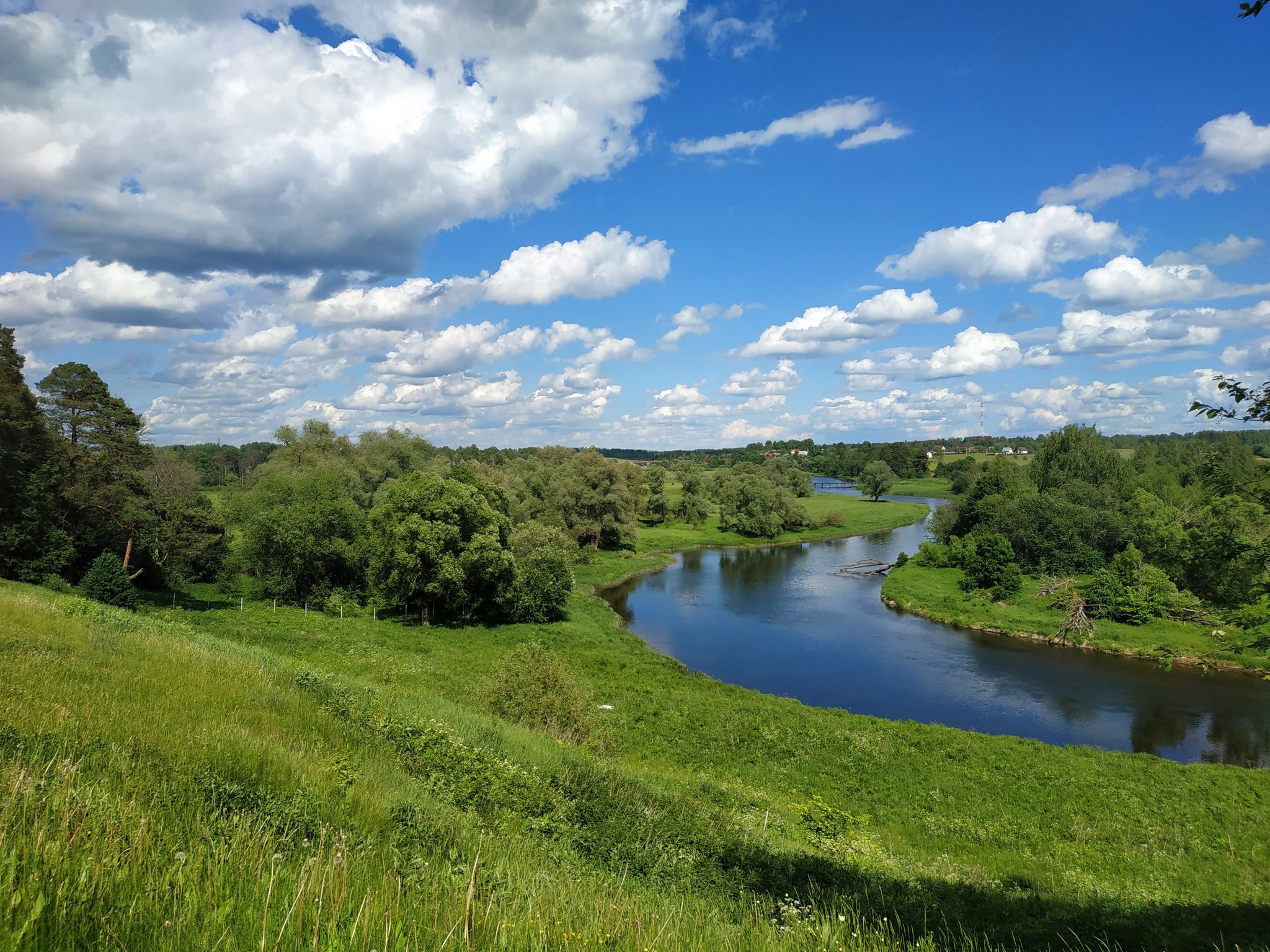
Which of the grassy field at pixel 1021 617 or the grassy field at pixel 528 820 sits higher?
the grassy field at pixel 528 820

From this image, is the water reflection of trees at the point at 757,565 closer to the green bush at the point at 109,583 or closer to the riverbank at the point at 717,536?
the riverbank at the point at 717,536

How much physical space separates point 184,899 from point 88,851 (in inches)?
24.7

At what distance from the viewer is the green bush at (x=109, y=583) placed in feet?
81.4

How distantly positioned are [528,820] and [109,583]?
2607cm

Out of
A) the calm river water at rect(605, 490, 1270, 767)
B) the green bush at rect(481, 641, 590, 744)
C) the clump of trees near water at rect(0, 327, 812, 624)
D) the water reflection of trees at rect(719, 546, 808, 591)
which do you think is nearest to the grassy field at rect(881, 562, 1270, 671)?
the calm river water at rect(605, 490, 1270, 767)

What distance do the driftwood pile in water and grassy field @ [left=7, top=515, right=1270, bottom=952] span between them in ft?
119

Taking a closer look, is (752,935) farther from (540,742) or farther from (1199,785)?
(1199,785)

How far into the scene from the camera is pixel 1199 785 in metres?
18.1

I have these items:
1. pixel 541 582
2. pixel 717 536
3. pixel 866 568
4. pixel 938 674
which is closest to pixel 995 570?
pixel 866 568

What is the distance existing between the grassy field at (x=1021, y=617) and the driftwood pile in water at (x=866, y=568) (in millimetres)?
2010

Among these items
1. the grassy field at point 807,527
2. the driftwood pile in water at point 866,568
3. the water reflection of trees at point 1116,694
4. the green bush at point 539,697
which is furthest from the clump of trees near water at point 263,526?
the driftwood pile in water at point 866,568

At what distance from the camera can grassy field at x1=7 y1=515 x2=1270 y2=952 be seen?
316cm

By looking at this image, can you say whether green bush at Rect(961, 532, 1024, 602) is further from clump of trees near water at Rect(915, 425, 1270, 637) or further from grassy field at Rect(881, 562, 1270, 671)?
grassy field at Rect(881, 562, 1270, 671)

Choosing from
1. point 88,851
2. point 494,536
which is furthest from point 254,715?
point 494,536
